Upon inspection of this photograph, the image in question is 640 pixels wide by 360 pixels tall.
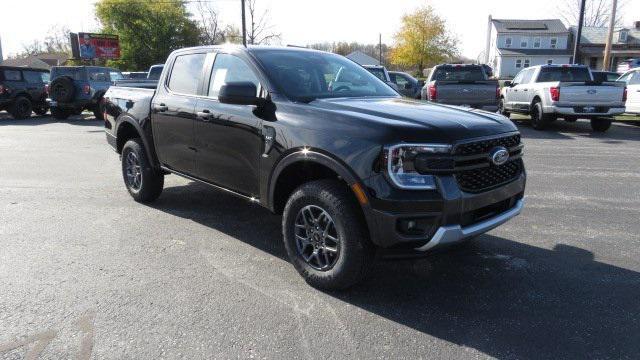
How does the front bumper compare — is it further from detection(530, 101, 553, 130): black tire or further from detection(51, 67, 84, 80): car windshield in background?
detection(51, 67, 84, 80): car windshield in background

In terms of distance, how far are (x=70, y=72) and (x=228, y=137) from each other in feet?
54.1

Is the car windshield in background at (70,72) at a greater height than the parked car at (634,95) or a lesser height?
greater

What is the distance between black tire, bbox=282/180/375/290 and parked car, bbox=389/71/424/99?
10.9 meters

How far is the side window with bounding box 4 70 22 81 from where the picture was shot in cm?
1728

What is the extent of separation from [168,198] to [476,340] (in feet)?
14.6

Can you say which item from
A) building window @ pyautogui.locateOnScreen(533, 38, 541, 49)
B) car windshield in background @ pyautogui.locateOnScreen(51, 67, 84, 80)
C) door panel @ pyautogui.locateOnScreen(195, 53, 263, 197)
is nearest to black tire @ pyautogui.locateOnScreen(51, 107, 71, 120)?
car windshield in background @ pyautogui.locateOnScreen(51, 67, 84, 80)

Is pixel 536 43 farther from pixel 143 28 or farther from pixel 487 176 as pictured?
pixel 487 176

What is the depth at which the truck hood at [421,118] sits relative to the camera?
3.06m

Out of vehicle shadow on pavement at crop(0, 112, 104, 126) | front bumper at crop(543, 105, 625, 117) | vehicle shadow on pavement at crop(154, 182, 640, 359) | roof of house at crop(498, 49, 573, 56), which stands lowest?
vehicle shadow on pavement at crop(0, 112, 104, 126)

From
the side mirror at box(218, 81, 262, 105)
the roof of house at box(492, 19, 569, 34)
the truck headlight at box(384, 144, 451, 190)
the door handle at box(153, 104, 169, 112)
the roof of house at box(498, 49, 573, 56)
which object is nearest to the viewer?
the truck headlight at box(384, 144, 451, 190)

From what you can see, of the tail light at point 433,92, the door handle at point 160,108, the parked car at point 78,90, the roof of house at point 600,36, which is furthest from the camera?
the roof of house at point 600,36

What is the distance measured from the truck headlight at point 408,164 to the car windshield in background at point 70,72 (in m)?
17.1

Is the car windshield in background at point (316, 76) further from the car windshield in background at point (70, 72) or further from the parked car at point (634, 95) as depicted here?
the car windshield in background at point (70, 72)

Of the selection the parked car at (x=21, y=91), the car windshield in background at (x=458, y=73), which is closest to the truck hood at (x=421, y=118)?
the car windshield in background at (x=458, y=73)
